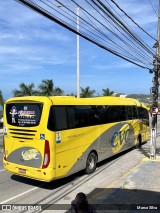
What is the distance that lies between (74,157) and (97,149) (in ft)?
6.49

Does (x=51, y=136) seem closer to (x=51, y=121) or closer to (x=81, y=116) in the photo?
(x=51, y=121)

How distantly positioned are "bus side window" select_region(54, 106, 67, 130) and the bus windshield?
0.55 meters

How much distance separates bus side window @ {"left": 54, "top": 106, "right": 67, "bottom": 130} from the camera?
916 centimetres

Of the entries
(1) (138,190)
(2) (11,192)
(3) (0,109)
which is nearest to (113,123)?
(1) (138,190)

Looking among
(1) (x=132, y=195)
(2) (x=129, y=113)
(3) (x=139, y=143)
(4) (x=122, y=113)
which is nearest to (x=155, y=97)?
(4) (x=122, y=113)

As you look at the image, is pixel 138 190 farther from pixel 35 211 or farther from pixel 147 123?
pixel 147 123

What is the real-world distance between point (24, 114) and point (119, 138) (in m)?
6.16

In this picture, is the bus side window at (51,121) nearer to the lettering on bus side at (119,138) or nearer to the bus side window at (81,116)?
the bus side window at (81,116)

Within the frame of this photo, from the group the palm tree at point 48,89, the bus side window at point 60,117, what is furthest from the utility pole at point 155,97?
the palm tree at point 48,89

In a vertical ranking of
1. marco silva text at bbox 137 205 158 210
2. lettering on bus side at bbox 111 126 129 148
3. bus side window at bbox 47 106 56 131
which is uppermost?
bus side window at bbox 47 106 56 131

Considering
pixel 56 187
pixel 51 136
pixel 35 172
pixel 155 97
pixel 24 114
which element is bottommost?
pixel 56 187

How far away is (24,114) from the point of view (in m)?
9.31

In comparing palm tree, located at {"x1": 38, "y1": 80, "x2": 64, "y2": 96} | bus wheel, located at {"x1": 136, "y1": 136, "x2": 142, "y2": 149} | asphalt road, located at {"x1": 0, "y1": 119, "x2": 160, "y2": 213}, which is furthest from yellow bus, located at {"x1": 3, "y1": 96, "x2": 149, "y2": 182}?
palm tree, located at {"x1": 38, "y1": 80, "x2": 64, "y2": 96}

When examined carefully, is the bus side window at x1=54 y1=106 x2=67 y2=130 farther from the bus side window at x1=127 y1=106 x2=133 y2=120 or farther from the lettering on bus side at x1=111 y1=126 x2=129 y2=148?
the bus side window at x1=127 y1=106 x2=133 y2=120
